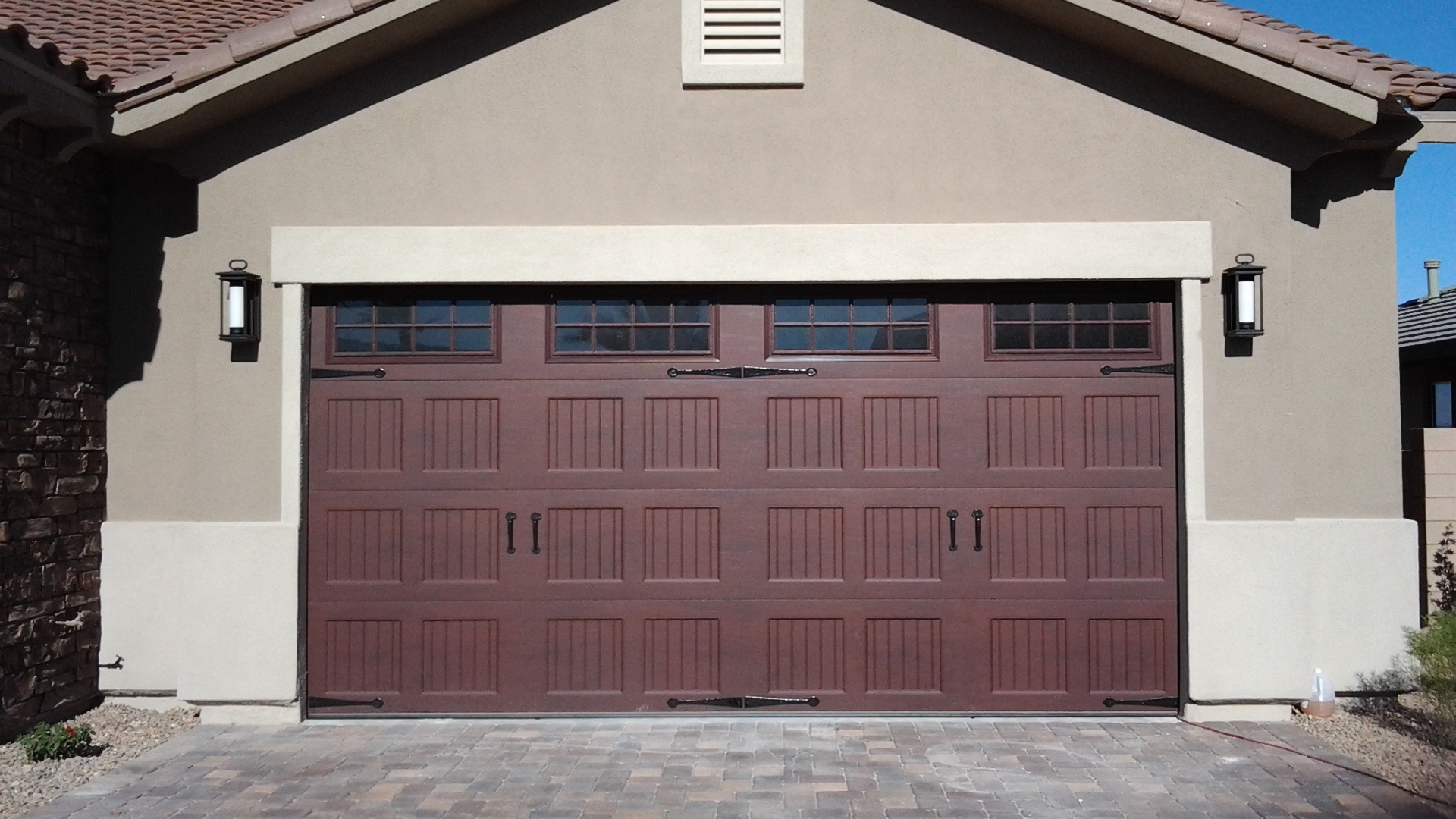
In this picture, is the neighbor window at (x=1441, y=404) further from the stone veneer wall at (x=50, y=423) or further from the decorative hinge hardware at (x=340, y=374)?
the stone veneer wall at (x=50, y=423)

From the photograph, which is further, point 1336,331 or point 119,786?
point 1336,331

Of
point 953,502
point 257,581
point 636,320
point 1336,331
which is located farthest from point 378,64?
point 1336,331

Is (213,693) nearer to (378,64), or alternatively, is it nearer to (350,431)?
(350,431)

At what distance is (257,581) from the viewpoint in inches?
277

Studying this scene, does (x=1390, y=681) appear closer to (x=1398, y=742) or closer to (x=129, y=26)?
(x=1398, y=742)

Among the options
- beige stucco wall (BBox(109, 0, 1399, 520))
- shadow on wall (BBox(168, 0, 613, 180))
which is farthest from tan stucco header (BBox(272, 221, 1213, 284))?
shadow on wall (BBox(168, 0, 613, 180))

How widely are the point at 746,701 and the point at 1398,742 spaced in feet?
12.5

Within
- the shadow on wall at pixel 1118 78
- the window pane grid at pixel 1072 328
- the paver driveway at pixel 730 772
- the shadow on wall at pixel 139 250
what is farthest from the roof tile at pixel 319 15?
the window pane grid at pixel 1072 328

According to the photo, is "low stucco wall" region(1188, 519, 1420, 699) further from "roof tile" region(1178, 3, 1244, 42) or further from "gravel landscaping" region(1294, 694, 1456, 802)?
"roof tile" region(1178, 3, 1244, 42)

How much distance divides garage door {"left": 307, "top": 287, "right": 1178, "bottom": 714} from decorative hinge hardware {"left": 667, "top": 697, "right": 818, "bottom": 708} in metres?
0.03

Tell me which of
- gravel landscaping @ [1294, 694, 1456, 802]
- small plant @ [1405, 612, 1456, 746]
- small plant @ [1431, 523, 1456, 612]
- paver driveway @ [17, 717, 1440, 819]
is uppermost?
small plant @ [1431, 523, 1456, 612]

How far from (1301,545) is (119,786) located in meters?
6.94

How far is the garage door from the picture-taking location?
7133 mm

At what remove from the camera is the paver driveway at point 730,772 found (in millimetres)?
5406
